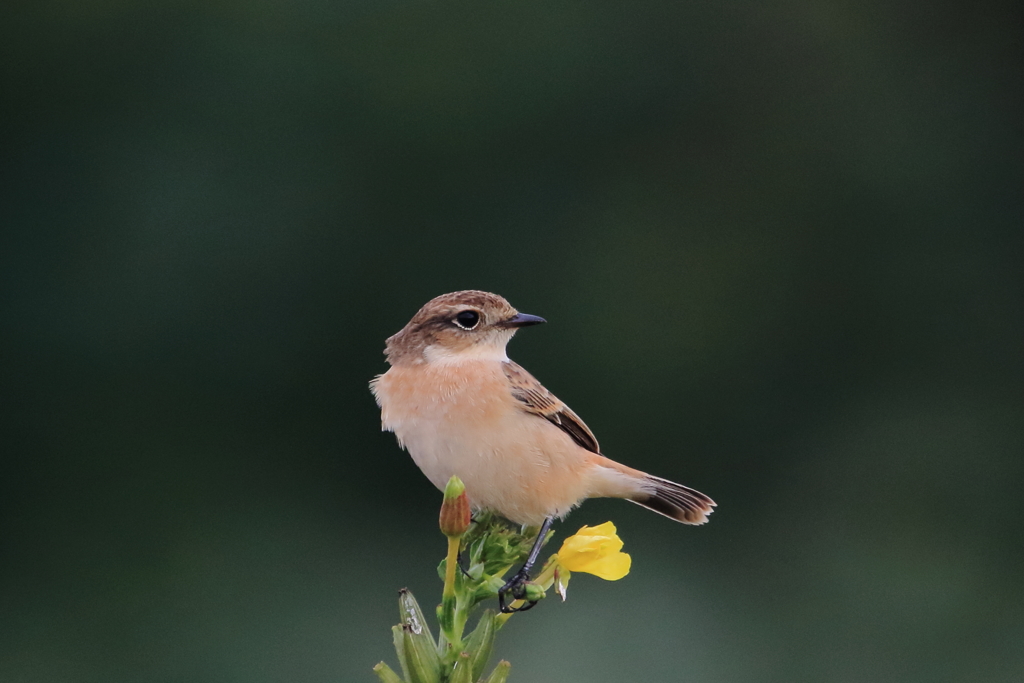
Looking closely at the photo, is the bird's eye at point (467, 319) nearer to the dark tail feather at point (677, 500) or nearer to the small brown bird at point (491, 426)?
the small brown bird at point (491, 426)

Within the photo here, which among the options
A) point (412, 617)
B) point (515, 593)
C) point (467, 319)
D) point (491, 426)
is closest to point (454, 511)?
point (412, 617)

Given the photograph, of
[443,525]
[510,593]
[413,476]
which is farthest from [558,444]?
[413,476]

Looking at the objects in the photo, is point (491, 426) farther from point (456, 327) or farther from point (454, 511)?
point (454, 511)

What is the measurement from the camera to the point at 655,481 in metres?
2.13

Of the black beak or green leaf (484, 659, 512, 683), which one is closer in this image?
green leaf (484, 659, 512, 683)

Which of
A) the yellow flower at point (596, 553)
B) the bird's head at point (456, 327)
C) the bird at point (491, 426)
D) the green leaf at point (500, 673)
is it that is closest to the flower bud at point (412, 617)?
the green leaf at point (500, 673)

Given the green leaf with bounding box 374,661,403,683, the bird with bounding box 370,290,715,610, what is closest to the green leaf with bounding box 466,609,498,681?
the green leaf with bounding box 374,661,403,683

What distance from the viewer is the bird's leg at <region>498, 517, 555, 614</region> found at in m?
1.52

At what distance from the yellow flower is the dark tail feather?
64 centimetres

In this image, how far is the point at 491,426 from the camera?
2080 millimetres

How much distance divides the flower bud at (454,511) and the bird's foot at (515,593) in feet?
0.58

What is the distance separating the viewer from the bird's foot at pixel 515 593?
1.50 meters

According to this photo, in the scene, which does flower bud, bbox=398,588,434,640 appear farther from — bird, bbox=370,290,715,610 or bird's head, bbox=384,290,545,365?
bird's head, bbox=384,290,545,365

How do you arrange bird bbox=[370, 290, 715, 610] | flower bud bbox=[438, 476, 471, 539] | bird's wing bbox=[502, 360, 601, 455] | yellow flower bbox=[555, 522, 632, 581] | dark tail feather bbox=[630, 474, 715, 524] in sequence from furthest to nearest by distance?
bird's wing bbox=[502, 360, 601, 455] < dark tail feather bbox=[630, 474, 715, 524] < bird bbox=[370, 290, 715, 610] < yellow flower bbox=[555, 522, 632, 581] < flower bud bbox=[438, 476, 471, 539]
